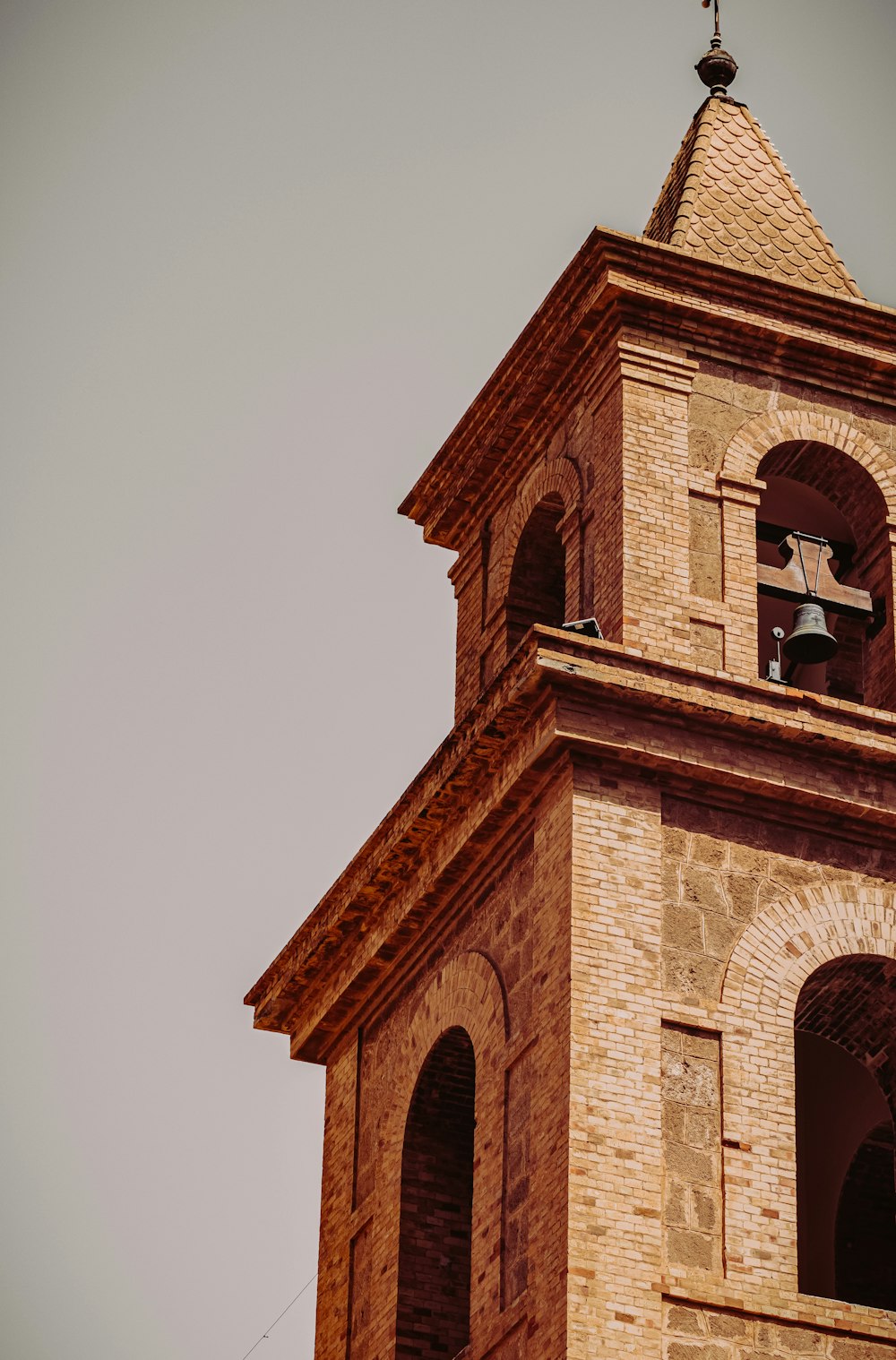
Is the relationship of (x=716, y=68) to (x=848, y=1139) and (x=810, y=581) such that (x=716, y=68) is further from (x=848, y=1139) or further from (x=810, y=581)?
(x=848, y=1139)

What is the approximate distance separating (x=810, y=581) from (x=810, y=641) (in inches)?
31.3

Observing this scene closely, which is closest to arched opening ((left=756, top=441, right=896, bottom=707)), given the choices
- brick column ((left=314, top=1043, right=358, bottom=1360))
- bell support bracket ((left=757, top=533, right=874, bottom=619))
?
bell support bracket ((left=757, top=533, right=874, bottom=619))

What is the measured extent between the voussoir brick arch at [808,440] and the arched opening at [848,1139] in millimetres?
4168

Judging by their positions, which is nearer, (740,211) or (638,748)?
(638,748)

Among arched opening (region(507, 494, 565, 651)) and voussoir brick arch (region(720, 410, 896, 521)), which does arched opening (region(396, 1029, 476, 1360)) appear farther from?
voussoir brick arch (region(720, 410, 896, 521))

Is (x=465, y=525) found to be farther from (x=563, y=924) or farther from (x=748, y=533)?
(x=563, y=924)

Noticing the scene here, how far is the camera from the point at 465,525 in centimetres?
2756

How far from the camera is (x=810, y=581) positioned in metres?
24.9

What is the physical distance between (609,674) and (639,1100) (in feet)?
10.2

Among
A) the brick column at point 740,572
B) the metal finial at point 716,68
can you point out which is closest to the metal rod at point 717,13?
the metal finial at point 716,68

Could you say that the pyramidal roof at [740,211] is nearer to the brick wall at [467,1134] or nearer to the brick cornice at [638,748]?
the brick cornice at [638,748]

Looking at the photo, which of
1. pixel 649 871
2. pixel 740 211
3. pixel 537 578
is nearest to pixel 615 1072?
pixel 649 871

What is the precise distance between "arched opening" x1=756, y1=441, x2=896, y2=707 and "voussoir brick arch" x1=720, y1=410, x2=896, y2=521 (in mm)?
63

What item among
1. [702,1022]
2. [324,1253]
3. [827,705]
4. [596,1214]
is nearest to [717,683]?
[827,705]
